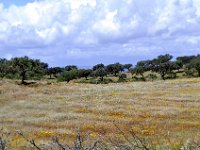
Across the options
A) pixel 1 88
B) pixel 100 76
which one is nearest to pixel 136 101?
pixel 1 88

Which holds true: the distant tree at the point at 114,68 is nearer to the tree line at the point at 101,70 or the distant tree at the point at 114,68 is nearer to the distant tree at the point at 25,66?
the tree line at the point at 101,70

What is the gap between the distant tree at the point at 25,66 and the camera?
309ft

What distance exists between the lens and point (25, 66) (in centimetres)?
9419

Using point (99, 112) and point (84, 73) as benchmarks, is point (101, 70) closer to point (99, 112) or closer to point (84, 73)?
point (84, 73)

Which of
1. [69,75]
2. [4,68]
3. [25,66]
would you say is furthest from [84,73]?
[25,66]

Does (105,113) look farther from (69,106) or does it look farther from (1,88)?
(1,88)

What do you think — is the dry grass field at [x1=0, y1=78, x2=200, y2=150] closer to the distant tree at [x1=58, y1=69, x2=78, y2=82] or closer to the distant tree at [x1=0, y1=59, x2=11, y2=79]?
the distant tree at [x1=0, y1=59, x2=11, y2=79]

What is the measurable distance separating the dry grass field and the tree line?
20.9 meters

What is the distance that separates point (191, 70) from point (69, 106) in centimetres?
8533

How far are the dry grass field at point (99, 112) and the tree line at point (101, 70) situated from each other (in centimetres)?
2086

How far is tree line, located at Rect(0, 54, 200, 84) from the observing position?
314 feet

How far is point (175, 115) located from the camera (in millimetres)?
42281

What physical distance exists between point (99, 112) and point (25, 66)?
1983 inches

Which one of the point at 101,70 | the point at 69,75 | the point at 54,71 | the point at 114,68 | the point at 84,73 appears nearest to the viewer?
the point at 69,75
